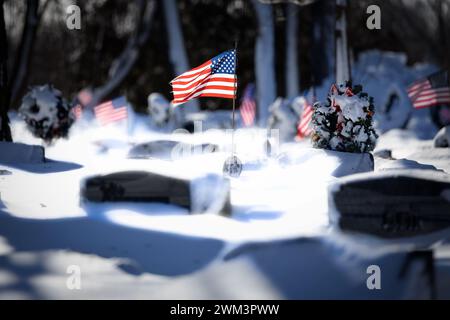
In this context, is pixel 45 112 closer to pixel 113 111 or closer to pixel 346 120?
pixel 113 111

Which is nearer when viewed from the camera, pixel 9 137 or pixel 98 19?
pixel 9 137

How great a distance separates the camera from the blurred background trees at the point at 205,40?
30719mm

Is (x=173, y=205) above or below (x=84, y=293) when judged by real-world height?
above

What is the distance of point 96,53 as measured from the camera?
43.0 meters

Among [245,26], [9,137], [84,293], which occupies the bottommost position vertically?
[84,293]

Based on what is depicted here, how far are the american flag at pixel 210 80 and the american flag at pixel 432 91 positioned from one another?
928 centimetres

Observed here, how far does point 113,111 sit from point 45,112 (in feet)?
8.10

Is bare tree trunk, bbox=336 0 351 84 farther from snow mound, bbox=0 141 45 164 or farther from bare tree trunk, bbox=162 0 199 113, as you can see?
bare tree trunk, bbox=162 0 199 113

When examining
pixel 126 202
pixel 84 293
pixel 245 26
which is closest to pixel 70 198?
pixel 126 202

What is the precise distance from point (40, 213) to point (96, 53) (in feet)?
121

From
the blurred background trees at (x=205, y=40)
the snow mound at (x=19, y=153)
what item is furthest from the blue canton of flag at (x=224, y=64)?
the blurred background trees at (x=205, y=40)

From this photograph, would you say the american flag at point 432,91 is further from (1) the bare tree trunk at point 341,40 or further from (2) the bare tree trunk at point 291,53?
(2) the bare tree trunk at point 291,53

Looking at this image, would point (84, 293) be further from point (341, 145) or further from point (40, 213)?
point (341, 145)

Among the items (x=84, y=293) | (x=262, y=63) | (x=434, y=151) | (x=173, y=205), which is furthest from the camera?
(x=262, y=63)
